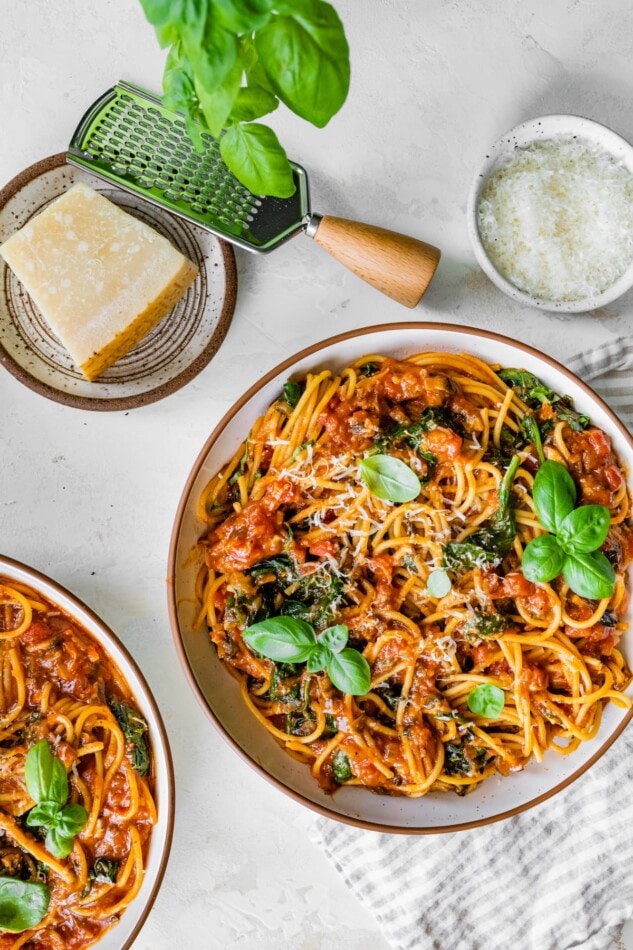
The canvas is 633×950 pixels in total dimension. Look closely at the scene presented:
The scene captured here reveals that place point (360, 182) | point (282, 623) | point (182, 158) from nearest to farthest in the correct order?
point (282, 623) < point (182, 158) < point (360, 182)

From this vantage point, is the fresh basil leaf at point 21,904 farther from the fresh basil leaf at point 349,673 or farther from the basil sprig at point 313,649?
the fresh basil leaf at point 349,673

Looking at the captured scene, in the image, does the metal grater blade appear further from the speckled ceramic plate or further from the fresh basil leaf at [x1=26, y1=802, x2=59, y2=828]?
the fresh basil leaf at [x1=26, y1=802, x2=59, y2=828]

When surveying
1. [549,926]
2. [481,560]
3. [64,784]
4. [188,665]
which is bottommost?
[549,926]

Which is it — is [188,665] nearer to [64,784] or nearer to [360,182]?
[64,784]

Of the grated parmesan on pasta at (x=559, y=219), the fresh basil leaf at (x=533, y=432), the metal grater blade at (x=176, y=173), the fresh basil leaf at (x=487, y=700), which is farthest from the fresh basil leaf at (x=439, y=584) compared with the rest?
the metal grater blade at (x=176, y=173)

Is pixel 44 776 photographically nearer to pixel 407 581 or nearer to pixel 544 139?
pixel 407 581

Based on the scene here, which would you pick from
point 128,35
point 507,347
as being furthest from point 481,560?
point 128,35
